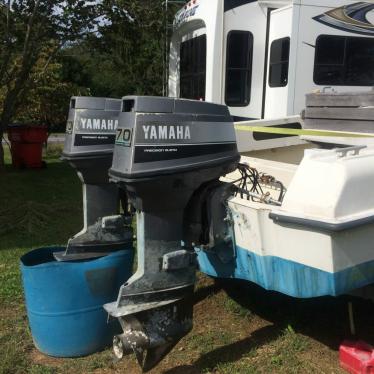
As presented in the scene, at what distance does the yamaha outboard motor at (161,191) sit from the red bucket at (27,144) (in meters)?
8.37

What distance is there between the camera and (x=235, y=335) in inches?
137

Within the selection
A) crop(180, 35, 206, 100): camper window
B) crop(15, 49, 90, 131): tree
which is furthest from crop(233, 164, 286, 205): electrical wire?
crop(15, 49, 90, 131): tree

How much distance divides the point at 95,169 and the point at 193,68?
406 centimetres

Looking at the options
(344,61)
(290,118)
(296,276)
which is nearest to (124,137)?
(296,276)

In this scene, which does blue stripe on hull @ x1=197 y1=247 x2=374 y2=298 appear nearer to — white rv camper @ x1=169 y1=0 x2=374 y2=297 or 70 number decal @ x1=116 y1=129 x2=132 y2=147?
white rv camper @ x1=169 y1=0 x2=374 y2=297

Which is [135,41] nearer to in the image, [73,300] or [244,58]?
[244,58]

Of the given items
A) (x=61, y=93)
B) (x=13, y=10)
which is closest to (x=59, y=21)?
(x=13, y=10)

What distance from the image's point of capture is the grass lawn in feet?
10.2

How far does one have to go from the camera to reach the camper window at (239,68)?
21.7ft

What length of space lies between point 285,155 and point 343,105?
3.24 feet

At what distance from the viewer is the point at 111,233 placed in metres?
3.58

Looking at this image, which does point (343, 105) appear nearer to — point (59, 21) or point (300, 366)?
point (300, 366)

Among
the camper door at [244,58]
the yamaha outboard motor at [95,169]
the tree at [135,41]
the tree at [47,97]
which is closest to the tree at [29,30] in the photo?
the tree at [135,41]

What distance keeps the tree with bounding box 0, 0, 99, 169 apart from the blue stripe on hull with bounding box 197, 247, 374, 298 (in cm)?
792
